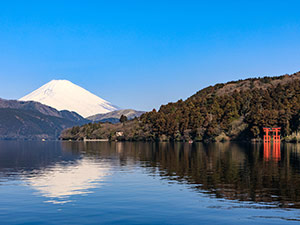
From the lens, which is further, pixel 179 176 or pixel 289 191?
pixel 179 176

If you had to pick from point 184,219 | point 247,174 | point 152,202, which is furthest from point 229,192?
point 247,174

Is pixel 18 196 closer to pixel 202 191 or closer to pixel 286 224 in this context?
pixel 202 191

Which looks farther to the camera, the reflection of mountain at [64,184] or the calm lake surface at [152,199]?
the reflection of mountain at [64,184]

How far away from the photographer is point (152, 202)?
36125 mm

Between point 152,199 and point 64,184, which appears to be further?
point 64,184

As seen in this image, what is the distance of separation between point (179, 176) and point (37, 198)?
21.8m

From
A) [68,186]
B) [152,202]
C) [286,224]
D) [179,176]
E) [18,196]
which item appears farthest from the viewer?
[179,176]

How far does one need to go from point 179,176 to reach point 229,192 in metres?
14.8

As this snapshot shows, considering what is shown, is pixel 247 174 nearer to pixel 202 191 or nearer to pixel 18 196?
pixel 202 191

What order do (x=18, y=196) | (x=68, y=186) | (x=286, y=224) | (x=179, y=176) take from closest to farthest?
(x=286, y=224) < (x=18, y=196) < (x=68, y=186) < (x=179, y=176)

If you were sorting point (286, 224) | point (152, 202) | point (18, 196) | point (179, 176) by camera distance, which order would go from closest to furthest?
point (286, 224) < point (152, 202) < point (18, 196) < point (179, 176)

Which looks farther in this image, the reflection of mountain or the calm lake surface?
the reflection of mountain

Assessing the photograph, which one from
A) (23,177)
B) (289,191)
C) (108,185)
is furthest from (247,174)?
(23,177)

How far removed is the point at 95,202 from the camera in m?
36.2
